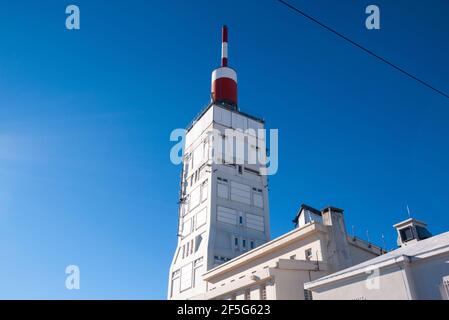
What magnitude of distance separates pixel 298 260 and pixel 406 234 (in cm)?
889

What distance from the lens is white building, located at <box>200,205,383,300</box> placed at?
29.6 metres

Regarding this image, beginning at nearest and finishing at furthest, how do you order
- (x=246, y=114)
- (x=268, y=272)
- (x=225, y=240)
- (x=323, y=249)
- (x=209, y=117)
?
(x=268, y=272) → (x=323, y=249) → (x=225, y=240) → (x=209, y=117) → (x=246, y=114)

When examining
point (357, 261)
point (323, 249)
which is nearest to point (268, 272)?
point (323, 249)

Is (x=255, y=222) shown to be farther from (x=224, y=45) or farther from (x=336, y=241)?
(x=224, y=45)

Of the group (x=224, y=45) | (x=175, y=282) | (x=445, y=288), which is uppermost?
(x=224, y=45)

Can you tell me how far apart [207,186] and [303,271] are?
30.3m

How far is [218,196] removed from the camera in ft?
191

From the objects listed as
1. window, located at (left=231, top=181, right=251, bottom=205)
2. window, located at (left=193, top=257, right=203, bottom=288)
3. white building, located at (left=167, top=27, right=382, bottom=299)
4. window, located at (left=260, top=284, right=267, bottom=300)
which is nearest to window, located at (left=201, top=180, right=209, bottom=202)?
white building, located at (left=167, top=27, right=382, bottom=299)

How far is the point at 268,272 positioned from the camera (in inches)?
1160

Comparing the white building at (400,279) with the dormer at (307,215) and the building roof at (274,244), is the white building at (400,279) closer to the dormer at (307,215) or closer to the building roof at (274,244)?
the building roof at (274,244)

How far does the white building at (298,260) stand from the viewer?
29.6 metres

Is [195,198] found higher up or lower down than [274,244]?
higher up

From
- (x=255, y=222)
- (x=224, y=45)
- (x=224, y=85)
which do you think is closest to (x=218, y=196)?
(x=255, y=222)
